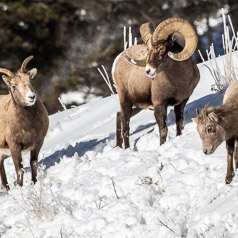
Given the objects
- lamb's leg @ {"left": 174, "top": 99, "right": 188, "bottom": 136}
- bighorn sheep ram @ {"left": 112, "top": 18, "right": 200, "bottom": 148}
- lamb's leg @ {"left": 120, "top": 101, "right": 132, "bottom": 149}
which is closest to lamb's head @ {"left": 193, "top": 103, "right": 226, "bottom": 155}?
bighorn sheep ram @ {"left": 112, "top": 18, "right": 200, "bottom": 148}

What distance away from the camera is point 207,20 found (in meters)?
22.8

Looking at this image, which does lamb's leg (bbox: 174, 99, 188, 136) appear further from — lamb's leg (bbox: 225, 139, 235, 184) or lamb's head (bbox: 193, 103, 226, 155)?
lamb's head (bbox: 193, 103, 226, 155)

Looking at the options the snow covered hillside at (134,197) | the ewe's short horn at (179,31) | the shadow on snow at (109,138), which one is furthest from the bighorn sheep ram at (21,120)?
the ewe's short horn at (179,31)

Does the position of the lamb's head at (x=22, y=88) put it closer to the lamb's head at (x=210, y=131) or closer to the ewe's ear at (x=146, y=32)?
the ewe's ear at (x=146, y=32)

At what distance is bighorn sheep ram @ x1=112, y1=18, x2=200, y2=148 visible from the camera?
22.5 ft

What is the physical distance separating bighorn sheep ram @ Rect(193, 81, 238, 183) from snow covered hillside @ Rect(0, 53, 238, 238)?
1.13 feet

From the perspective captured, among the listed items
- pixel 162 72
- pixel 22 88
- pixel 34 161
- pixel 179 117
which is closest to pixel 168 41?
pixel 162 72

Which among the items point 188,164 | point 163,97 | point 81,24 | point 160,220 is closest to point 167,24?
point 163,97

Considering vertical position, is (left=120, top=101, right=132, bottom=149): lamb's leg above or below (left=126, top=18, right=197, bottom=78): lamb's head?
below

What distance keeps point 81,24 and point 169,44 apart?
14619 mm

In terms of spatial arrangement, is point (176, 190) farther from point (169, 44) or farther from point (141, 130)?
point (141, 130)

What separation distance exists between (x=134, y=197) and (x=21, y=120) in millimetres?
2562

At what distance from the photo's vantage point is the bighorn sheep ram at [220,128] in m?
4.79

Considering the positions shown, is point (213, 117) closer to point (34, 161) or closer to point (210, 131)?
point (210, 131)
